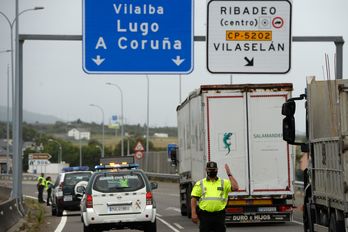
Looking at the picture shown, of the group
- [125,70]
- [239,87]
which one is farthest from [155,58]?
[239,87]

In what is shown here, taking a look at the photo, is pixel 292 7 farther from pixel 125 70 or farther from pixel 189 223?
pixel 189 223

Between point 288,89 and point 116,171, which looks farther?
point 288,89

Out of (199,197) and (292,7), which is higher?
(292,7)

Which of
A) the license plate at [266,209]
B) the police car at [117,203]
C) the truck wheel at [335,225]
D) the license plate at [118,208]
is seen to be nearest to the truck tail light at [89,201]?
the police car at [117,203]

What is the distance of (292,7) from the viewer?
20375 millimetres

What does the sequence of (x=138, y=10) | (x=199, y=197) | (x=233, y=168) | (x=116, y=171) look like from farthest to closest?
Result: (x=233, y=168)
(x=116, y=171)
(x=138, y=10)
(x=199, y=197)

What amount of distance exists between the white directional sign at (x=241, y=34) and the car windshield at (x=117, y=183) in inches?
128

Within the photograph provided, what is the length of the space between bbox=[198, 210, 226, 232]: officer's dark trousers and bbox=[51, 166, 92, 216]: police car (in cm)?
1974

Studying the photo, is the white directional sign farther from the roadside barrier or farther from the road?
the roadside barrier

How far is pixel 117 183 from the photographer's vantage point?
2117 centimetres

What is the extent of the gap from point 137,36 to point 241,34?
7.40 feet

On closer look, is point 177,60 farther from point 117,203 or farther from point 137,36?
point 117,203

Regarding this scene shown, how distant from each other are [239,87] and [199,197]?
36.3 feet

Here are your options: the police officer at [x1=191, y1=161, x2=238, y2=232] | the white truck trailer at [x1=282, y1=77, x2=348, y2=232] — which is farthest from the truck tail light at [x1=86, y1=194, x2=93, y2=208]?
the police officer at [x1=191, y1=161, x2=238, y2=232]
